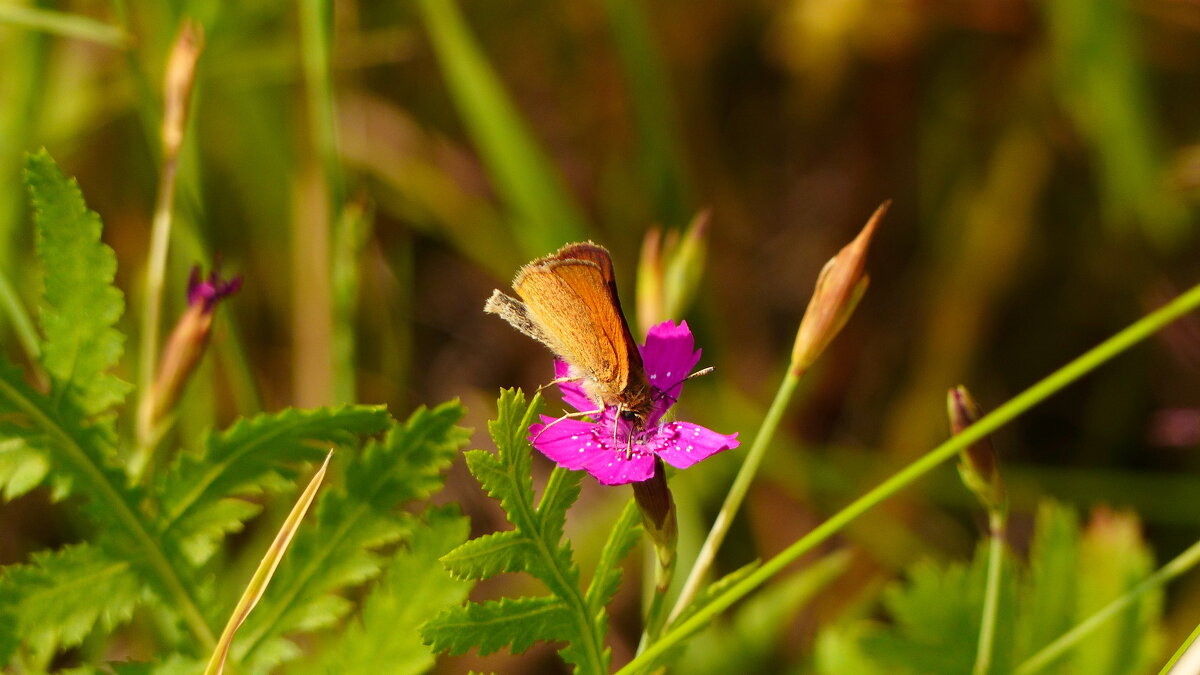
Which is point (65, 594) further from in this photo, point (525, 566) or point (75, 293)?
point (525, 566)

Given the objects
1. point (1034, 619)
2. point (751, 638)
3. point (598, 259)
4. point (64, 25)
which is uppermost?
point (64, 25)

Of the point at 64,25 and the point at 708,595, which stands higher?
the point at 64,25

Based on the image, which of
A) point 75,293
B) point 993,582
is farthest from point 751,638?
point 75,293

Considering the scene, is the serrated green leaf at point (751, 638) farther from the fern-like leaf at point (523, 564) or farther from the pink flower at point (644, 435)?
the fern-like leaf at point (523, 564)

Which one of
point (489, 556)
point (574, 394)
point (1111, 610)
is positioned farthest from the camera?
point (574, 394)

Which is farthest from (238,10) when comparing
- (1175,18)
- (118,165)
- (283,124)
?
(1175,18)

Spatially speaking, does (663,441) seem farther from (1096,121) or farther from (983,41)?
(983,41)
